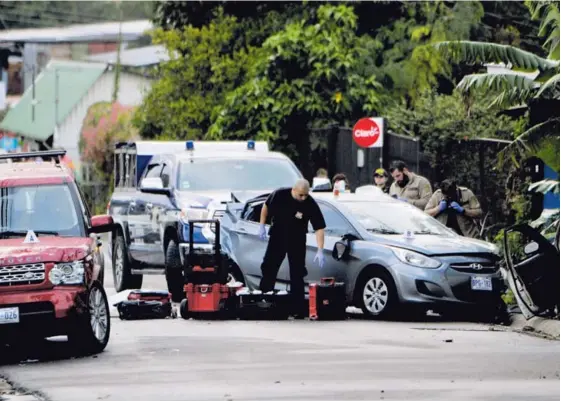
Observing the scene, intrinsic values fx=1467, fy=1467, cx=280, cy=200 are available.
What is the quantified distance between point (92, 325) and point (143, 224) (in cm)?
884

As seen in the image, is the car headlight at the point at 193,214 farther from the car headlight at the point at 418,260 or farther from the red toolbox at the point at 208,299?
the car headlight at the point at 418,260

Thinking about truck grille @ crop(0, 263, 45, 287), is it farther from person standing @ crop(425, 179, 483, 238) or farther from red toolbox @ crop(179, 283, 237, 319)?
person standing @ crop(425, 179, 483, 238)

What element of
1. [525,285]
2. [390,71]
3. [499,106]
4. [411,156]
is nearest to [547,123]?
[499,106]

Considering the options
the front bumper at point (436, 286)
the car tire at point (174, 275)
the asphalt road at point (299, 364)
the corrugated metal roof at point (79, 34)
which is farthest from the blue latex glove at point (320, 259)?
the corrugated metal roof at point (79, 34)

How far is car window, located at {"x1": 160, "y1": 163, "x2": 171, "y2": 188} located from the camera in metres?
22.4

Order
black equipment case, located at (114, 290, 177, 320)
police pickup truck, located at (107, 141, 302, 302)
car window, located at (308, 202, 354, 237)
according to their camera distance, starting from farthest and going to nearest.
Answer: police pickup truck, located at (107, 141, 302, 302) → car window, located at (308, 202, 354, 237) → black equipment case, located at (114, 290, 177, 320)

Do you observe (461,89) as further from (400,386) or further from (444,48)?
(400,386)

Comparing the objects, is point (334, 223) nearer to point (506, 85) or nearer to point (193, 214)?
point (193, 214)

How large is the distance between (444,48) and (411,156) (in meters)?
10.2

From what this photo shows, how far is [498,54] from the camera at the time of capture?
63.7 feet

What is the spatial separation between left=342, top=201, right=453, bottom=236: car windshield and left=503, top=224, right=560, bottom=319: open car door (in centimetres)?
197

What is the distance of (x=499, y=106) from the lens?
19891mm

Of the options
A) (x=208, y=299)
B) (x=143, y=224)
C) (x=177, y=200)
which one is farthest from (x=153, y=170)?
(x=208, y=299)

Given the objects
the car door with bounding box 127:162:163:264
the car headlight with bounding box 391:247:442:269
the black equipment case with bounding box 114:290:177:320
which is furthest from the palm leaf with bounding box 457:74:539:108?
the car door with bounding box 127:162:163:264
